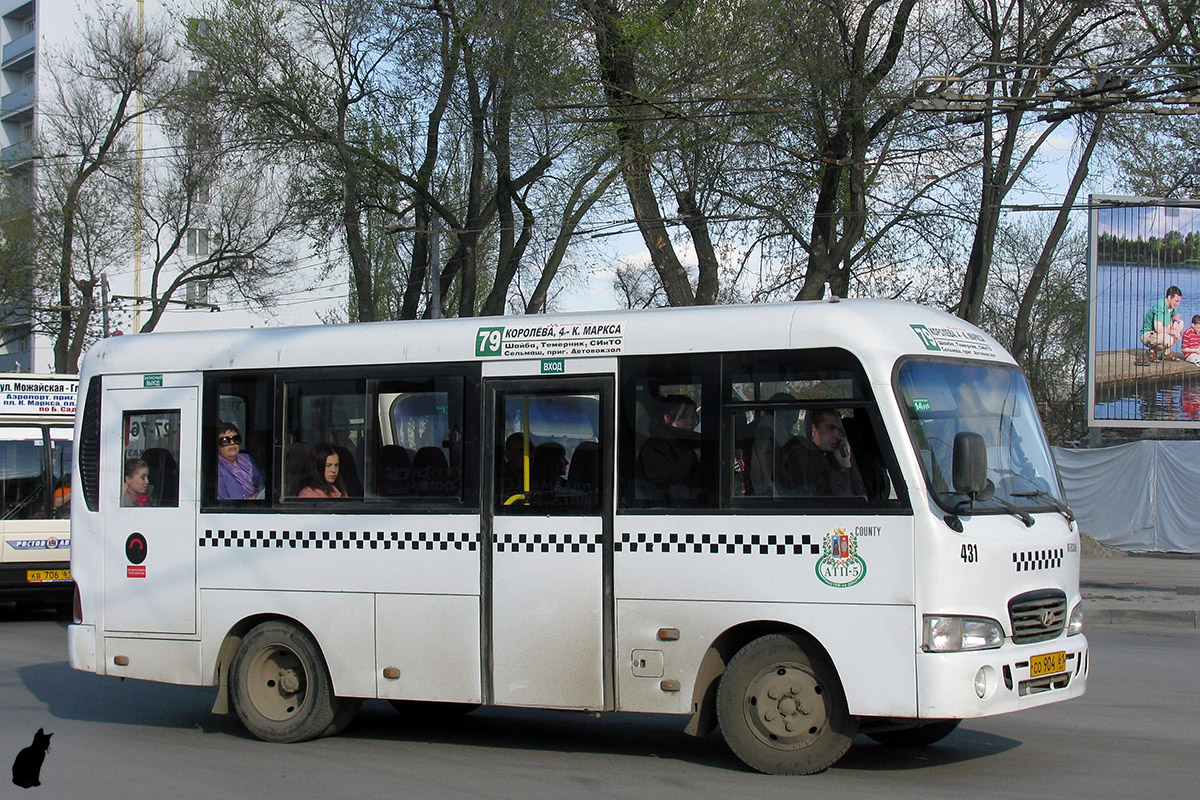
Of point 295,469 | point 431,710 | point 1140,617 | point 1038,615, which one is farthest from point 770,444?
point 1140,617

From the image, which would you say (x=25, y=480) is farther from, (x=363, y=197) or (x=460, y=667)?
(x=363, y=197)

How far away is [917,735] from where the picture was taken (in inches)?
318

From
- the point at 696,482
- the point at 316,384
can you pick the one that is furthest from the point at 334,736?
the point at 696,482

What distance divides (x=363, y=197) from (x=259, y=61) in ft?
12.3

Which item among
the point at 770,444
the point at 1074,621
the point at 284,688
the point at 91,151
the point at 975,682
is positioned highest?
the point at 91,151

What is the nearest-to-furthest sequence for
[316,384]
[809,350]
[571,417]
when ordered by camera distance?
1. [809,350]
2. [571,417]
3. [316,384]

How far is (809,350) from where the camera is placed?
7.42m

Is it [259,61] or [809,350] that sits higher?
[259,61]

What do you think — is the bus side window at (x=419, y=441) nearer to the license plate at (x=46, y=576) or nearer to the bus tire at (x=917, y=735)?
the bus tire at (x=917, y=735)

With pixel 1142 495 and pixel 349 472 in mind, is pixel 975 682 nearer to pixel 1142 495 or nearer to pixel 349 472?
pixel 349 472

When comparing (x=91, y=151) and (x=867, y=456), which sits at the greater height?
(x=91, y=151)

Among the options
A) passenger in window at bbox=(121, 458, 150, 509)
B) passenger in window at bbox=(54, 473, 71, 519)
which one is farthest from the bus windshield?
passenger in window at bbox=(54, 473, 71, 519)

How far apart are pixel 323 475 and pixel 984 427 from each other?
14.2 feet

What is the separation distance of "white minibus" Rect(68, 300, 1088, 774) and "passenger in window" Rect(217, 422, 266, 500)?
0.06ft
